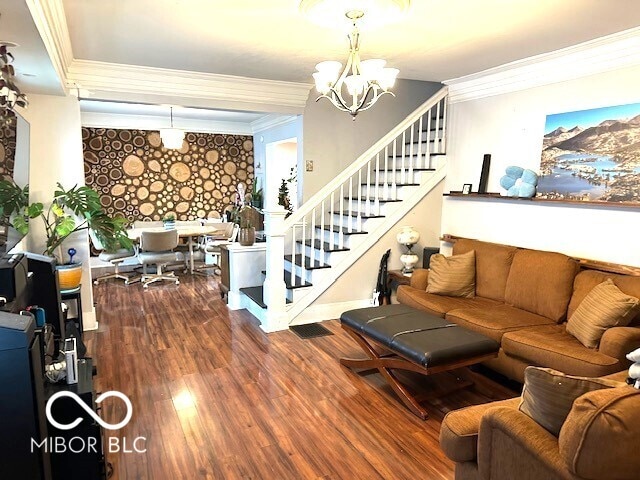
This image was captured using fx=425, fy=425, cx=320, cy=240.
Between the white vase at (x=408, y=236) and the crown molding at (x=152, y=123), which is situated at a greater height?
the crown molding at (x=152, y=123)

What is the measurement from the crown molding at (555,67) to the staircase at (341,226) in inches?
17.1

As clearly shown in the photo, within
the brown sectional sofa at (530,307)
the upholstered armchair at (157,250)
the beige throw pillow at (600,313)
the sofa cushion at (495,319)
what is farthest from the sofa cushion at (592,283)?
the upholstered armchair at (157,250)

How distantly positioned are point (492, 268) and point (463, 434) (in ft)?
7.88

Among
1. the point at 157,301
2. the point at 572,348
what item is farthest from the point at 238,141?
the point at 572,348

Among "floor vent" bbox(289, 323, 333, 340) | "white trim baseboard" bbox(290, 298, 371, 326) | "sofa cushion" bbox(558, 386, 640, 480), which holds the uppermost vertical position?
"sofa cushion" bbox(558, 386, 640, 480)

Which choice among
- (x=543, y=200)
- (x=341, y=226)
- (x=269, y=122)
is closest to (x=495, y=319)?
(x=543, y=200)

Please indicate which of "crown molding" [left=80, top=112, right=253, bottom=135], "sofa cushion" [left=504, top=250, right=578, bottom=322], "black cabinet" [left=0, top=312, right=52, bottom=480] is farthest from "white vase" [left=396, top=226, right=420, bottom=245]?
"crown molding" [left=80, top=112, right=253, bottom=135]

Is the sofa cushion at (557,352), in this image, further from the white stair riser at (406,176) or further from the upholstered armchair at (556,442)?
the white stair riser at (406,176)

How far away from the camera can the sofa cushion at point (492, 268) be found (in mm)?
3797

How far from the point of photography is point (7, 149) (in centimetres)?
250

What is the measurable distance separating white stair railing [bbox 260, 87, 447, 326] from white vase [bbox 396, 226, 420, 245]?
372 mm

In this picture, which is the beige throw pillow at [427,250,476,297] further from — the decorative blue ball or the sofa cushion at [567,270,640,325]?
the sofa cushion at [567,270,640,325]

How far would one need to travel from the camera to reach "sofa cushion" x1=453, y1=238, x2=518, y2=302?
380 cm

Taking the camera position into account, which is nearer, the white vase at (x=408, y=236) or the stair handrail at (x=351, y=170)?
the stair handrail at (x=351, y=170)
